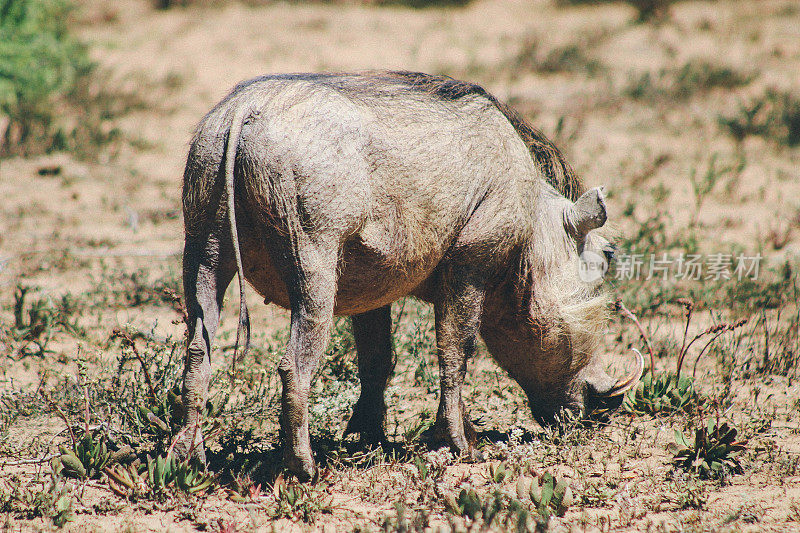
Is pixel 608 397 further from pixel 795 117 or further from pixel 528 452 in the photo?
pixel 795 117

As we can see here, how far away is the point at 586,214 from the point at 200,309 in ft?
6.45

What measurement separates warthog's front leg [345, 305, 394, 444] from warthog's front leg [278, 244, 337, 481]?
903 millimetres

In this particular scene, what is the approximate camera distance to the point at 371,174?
10.8 ft

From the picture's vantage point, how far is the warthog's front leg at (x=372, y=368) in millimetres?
4207

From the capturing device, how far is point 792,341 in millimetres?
5254

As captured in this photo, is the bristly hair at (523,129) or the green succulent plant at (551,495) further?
the bristly hair at (523,129)

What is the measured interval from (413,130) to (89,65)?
28.7 ft

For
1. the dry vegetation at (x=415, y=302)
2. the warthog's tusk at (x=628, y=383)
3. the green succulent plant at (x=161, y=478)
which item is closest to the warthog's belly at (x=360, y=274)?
the dry vegetation at (x=415, y=302)

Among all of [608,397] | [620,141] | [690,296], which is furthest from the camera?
[620,141]

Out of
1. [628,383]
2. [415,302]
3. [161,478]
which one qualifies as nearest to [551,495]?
[628,383]

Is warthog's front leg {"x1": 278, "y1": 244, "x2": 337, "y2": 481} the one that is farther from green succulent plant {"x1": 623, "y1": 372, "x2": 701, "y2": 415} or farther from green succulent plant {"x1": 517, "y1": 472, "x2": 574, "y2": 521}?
green succulent plant {"x1": 623, "y1": 372, "x2": 701, "y2": 415}

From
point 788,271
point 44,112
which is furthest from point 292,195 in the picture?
point 44,112

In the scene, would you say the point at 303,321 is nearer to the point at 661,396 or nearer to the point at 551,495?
the point at 551,495

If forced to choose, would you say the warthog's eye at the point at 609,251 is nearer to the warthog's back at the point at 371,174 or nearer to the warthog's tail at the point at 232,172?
the warthog's back at the point at 371,174
